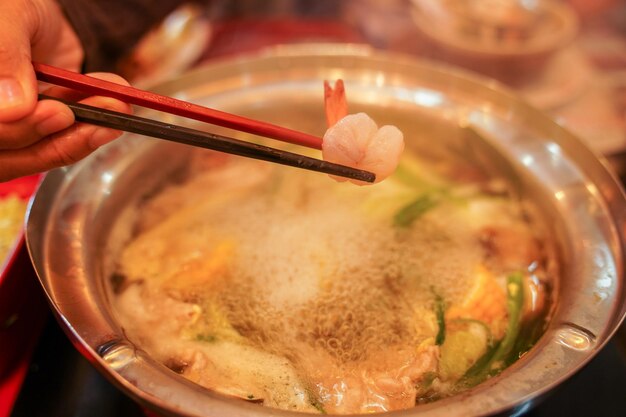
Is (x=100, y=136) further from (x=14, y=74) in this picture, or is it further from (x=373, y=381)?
(x=373, y=381)

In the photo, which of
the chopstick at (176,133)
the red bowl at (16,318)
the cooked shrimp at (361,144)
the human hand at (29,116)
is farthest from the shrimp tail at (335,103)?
the red bowl at (16,318)

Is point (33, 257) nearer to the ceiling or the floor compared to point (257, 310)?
nearer to the ceiling

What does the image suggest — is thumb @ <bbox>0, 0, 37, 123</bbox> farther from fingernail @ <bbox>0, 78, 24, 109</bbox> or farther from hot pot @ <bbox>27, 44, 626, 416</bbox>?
hot pot @ <bbox>27, 44, 626, 416</bbox>

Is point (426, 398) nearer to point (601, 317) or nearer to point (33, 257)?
point (601, 317)

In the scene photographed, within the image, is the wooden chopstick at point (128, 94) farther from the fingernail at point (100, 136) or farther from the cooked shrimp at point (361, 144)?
the cooked shrimp at point (361, 144)

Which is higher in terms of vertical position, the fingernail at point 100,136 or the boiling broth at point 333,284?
the fingernail at point 100,136

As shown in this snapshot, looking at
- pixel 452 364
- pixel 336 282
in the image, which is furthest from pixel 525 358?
pixel 336 282
